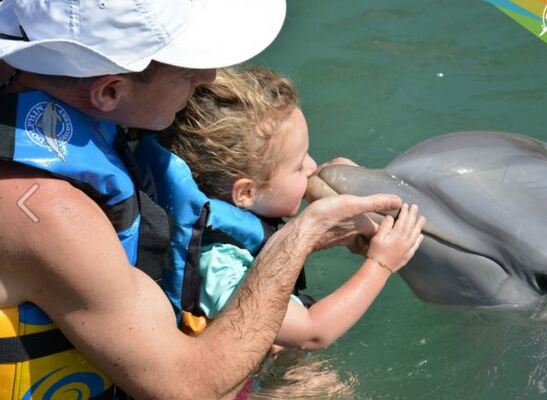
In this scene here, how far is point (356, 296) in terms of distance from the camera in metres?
4.45

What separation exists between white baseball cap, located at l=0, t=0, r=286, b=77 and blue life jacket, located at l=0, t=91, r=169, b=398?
20cm

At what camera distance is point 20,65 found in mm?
3529

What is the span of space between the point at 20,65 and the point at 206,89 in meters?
1.06

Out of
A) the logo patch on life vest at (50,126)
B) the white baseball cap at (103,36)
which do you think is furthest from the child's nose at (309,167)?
the logo patch on life vest at (50,126)

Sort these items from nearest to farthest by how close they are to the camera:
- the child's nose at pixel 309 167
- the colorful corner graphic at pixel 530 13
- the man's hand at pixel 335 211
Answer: the man's hand at pixel 335 211
the child's nose at pixel 309 167
the colorful corner graphic at pixel 530 13

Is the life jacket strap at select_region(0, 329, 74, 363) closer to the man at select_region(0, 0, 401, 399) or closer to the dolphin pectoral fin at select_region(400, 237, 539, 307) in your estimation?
the man at select_region(0, 0, 401, 399)

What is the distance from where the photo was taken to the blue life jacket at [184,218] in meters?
4.32

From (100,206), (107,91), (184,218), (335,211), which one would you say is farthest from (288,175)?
(107,91)

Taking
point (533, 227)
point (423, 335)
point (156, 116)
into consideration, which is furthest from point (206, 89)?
point (423, 335)

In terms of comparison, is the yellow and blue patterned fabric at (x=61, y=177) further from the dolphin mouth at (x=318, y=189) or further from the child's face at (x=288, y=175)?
the dolphin mouth at (x=318, y=189)

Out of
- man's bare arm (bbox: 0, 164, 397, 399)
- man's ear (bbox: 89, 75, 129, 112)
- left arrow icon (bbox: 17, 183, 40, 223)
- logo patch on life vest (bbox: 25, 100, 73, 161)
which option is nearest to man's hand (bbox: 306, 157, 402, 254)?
man's bare arm (bbox: 0, 164, 397, 399)

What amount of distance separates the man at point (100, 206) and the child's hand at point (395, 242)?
52 cm

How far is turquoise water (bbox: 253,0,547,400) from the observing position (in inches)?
209

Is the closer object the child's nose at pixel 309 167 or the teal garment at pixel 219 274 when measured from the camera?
the teal garment at pixel 219 274
